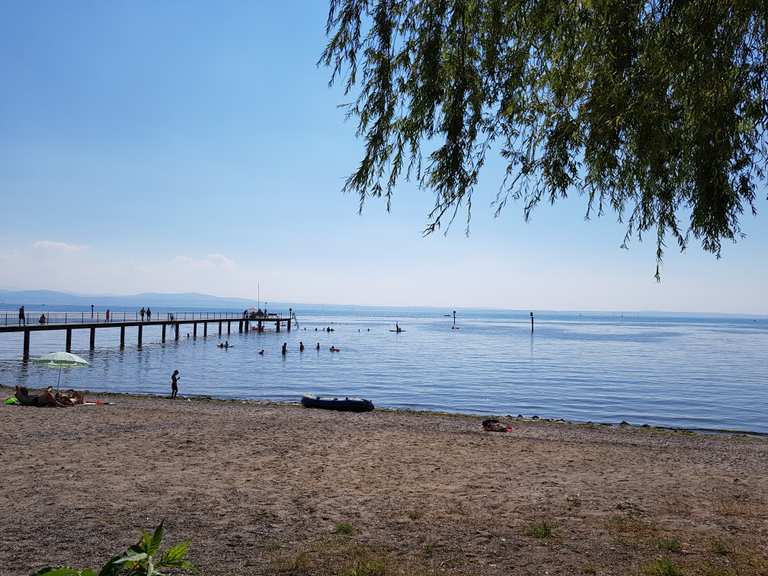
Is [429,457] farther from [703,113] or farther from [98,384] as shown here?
[98,384]

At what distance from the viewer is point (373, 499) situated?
1123cm

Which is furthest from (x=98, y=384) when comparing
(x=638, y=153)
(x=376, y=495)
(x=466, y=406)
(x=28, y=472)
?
(x=638, y=153)

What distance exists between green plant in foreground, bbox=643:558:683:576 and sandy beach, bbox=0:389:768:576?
4cm

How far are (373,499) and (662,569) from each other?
5.52 metres

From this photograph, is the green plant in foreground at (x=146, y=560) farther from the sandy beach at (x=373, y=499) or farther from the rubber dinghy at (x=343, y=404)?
the rubber dinghy at (x=343, y=404)

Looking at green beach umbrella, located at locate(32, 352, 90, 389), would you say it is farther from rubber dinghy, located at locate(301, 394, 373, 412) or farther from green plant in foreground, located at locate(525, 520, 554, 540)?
green plant in foreground, located at locate(525, 520, 554, 540)

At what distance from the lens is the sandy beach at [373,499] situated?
787cm

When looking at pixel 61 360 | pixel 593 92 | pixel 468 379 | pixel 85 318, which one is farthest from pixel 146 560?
pixel 85 318

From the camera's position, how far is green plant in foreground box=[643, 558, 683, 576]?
7059 mm

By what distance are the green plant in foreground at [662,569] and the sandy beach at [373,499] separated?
1.6 inches

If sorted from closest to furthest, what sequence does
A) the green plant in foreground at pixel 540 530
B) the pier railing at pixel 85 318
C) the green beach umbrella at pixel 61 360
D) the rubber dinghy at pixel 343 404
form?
1. the green plant in foreground at pixel 540 530
2. the green beach umbrella at pixel 61 360
3. the rubber dinghy at pixel 343 404
4. the pier railing at pixel 85 318

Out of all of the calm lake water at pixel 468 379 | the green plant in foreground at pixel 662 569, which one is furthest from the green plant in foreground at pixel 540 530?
the calm lake water at pixel 468 379

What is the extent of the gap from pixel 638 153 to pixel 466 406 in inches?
1130

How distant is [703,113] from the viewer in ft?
15.8
